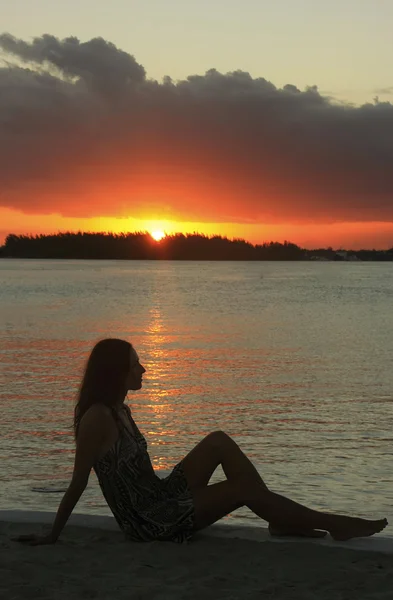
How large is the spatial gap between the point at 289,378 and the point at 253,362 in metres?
3.55

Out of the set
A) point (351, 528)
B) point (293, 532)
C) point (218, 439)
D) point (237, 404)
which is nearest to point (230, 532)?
point (293, 532)

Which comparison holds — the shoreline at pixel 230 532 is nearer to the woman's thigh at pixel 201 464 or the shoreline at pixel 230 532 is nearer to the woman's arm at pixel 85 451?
the woman's thigh at pixel 201 464

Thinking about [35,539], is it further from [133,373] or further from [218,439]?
[218,439]

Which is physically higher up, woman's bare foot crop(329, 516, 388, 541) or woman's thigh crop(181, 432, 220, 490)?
woman's thigh crop(181, 432, 220, 490)

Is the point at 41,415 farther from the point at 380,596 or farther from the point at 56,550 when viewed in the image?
the point at 380,596

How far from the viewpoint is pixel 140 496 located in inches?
251

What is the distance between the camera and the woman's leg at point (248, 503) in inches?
252

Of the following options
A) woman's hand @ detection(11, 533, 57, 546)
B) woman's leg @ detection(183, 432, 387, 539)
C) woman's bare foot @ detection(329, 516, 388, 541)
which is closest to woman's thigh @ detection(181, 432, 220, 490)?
woman's leg @ detection(183, 432, 387, 539)

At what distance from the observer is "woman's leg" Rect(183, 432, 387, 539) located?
639 centimetres

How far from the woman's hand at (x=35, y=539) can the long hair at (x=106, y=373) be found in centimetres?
97

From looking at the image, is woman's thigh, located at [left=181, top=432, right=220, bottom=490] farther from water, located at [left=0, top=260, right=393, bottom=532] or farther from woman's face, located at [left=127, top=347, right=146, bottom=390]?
water, located at [left=0, top=260, right=393, bottom=532]

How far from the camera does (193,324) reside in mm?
39844

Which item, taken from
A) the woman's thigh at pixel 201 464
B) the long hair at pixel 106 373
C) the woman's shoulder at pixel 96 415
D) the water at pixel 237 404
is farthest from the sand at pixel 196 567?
the water at pixel 237 404

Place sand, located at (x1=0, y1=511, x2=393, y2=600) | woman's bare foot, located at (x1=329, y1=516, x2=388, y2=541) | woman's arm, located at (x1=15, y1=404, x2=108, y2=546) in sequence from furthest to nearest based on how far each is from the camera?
1. woman's bare foot, located at (x1=329, y1=516, x2=388, y2=541)
2. woman's arm, located at (x1=15, y1=404, x2=108, y2=546)
3. sand, located at (x1=0, y1=511, x2=393, y2=600)
